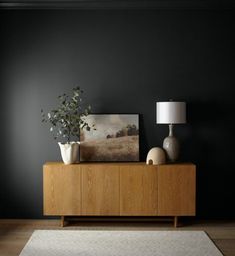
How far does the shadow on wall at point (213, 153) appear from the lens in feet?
16.6

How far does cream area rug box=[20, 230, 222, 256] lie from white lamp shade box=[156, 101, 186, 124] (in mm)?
1211

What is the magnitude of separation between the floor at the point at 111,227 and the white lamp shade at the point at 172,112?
47.0 inches

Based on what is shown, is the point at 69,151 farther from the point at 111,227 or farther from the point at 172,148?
the point at 172,148

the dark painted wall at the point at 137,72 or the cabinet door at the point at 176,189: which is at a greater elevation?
the dark painted wall at the point at 137,72

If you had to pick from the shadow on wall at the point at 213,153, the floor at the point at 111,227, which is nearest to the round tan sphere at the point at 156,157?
the shadow on wall at the point at 213,153

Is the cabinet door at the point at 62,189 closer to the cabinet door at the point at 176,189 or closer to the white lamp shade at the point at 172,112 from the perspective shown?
the cabinet door at the point at 176,189

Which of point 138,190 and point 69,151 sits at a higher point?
point 69,151

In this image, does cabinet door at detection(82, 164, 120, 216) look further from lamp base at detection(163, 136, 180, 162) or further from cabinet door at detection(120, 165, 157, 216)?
lamp base at detection(163, 136, 180, 162)

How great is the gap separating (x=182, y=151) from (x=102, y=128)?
1003mm

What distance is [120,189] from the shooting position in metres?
4.66

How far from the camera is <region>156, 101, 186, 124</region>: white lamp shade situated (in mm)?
4680

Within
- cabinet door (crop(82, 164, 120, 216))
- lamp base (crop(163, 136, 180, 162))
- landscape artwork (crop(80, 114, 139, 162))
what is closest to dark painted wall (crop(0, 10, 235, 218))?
landscape artwork (crop(80, 114, 139, 162))

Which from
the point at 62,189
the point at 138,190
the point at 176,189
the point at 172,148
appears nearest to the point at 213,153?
the point at 172,148

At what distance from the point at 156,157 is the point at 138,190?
415 millimetres
